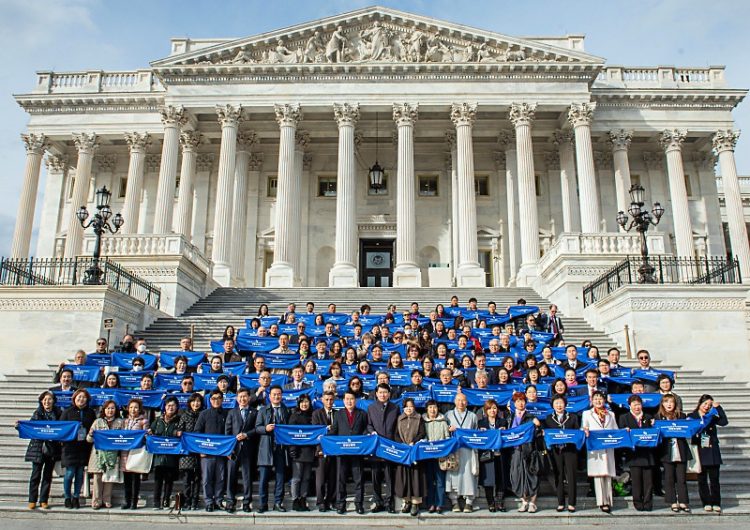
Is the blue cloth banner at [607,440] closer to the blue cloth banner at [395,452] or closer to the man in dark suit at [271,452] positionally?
the blue cloth banner at [395,452]

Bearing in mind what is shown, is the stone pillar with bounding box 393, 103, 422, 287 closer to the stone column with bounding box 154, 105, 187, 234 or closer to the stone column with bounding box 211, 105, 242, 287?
the stone column with bounding box 211, 105, 242, 287

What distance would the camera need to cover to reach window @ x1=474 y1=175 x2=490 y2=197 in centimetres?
3925

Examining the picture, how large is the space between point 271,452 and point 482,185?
32.0 m

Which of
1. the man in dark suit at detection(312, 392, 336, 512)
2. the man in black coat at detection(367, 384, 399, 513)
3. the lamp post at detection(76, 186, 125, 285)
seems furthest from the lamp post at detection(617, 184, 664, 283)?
the lamp post at detection(76, 186, 125, 285)

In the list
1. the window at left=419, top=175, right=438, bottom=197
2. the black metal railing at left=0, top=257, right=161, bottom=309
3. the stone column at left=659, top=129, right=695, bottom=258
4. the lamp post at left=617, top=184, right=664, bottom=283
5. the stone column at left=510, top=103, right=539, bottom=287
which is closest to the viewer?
the black metal railing at left=0, top=257, right=161, bottom=309

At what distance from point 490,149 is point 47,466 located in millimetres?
33267

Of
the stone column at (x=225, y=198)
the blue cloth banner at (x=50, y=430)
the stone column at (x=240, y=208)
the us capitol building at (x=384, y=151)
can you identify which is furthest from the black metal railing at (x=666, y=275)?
the stone column at (x=240, y=208)

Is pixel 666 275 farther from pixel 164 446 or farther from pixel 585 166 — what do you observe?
pixel 164 446

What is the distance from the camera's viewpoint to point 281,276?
30500mm

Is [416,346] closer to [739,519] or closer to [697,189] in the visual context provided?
[739,519]

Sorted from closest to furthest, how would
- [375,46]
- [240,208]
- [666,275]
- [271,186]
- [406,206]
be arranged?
1. [666,275]
2. [406,206]
3. [375,46]
4. [240,208]
5. [271,186]

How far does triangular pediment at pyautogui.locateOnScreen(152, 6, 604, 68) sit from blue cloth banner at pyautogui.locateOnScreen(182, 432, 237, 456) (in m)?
27.2

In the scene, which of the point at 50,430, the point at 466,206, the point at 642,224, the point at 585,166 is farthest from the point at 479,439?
the point at 585,166

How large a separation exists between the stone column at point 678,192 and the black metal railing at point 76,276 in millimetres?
27516
